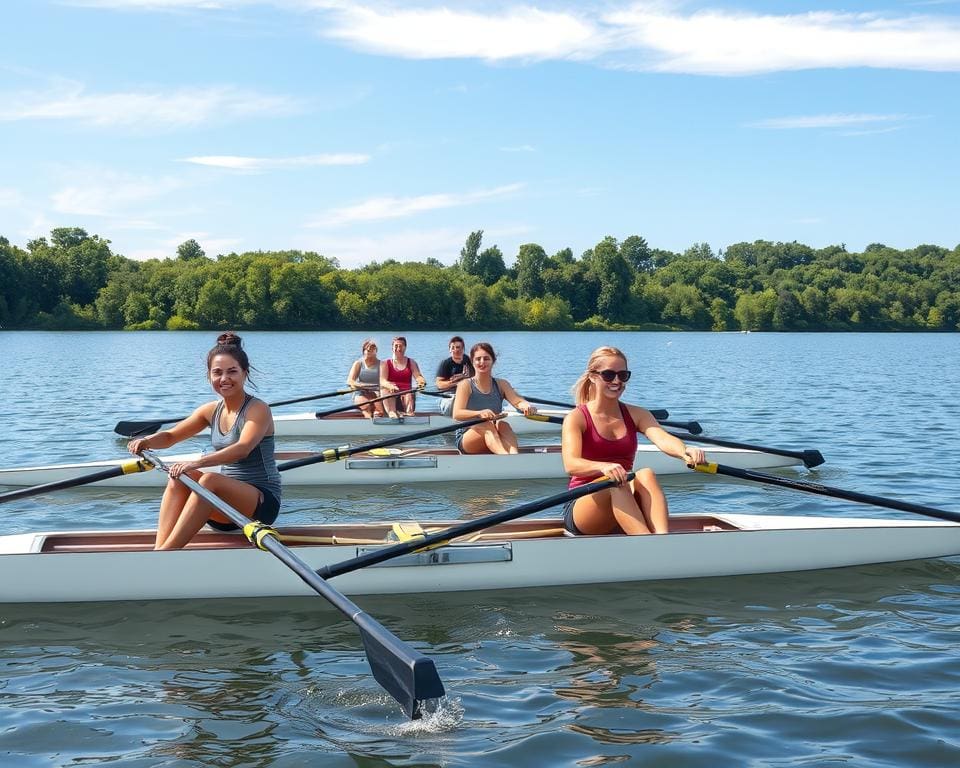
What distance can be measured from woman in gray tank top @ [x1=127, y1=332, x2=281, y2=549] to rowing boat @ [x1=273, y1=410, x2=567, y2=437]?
831 centimetres

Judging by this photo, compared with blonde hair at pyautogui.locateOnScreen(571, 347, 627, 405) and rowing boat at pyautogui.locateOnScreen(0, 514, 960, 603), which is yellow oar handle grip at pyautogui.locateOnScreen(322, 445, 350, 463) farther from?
blonde hair at pyautogui.locateOnScreen(571, 347, 627, 405)

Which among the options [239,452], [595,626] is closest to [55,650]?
[239,452]

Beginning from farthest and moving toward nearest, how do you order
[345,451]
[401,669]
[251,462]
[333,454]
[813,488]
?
[345,451] → [333,454] → [813,488] → [251,462] → [401,669]

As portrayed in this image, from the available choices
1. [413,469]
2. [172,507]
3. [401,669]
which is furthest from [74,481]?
[413,469]

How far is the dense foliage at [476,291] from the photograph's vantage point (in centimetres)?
9381

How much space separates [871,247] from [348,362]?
474 feet

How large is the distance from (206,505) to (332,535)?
121 cm

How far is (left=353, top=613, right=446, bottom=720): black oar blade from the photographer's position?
4906 millimetres

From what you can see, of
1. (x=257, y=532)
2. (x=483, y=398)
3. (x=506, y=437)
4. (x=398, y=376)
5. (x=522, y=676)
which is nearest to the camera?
(x=522, y=676)

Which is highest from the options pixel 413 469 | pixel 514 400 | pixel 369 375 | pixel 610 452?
pixel 369 375

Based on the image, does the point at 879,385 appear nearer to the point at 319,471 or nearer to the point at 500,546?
A: the point at 319,471

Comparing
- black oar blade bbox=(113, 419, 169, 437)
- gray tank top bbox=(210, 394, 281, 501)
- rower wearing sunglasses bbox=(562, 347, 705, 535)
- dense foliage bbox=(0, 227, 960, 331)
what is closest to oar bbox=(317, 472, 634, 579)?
rower wearing sunglasses bbox=(562, 347, 705, 535)

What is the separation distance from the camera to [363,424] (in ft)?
56.3

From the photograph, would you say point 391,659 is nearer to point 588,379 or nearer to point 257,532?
point 257,532
